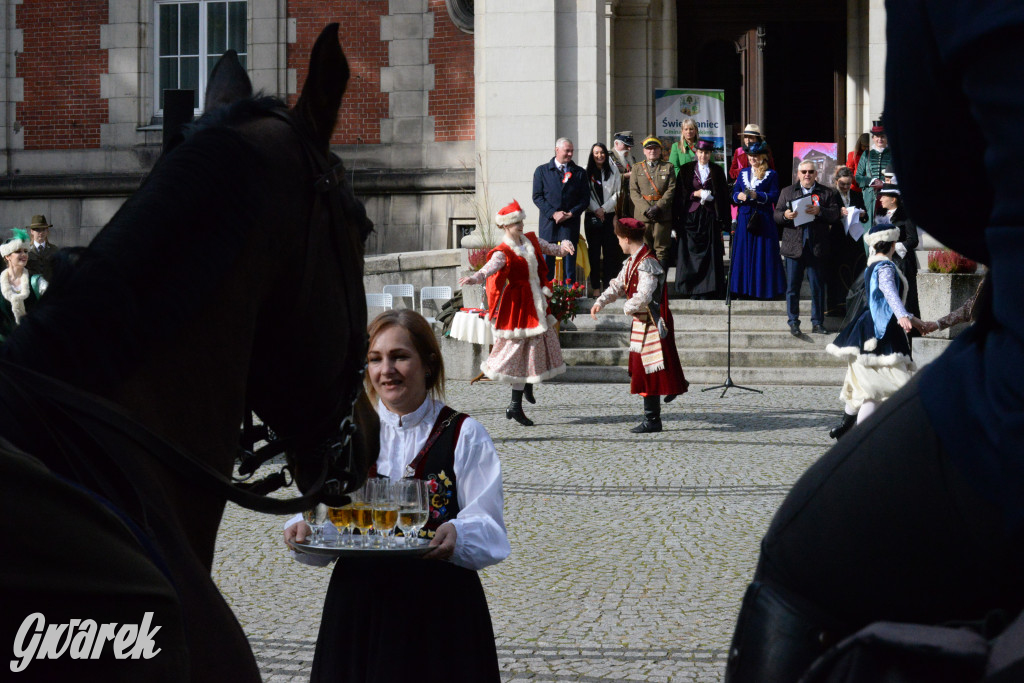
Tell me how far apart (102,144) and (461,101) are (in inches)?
256

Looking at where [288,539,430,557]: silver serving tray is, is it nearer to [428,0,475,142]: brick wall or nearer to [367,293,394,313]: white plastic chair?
[367,293,394,313]: white plastic chair

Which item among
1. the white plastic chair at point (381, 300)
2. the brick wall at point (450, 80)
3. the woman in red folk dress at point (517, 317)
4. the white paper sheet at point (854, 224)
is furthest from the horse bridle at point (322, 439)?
the brick wall at point (450, 80)

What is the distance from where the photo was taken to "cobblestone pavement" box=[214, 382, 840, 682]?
4816 millimetres

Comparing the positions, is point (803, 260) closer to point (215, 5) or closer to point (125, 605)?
point (215, 5)

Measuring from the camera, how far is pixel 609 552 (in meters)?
6.43

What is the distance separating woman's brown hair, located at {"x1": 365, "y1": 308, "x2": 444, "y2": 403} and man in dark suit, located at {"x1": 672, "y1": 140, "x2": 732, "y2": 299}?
1215cm

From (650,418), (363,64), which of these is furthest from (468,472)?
(363,64)

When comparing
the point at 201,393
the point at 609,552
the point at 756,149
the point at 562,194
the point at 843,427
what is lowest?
the point at 609,552

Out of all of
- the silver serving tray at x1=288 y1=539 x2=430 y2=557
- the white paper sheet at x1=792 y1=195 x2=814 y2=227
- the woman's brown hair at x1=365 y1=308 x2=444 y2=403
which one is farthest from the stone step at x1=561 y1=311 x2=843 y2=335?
the silver serving tray at x1=288 y1=539 x2=430 y2=557

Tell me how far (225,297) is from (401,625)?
4.45 feet

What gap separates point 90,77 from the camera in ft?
73.1

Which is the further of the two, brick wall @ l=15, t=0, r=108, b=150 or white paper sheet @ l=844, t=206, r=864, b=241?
brick wall @ l=15, t=0, r=108, b=150

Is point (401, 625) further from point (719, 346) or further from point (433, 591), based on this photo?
point (719, 346)

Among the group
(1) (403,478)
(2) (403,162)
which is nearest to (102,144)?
(2) (403,162)
